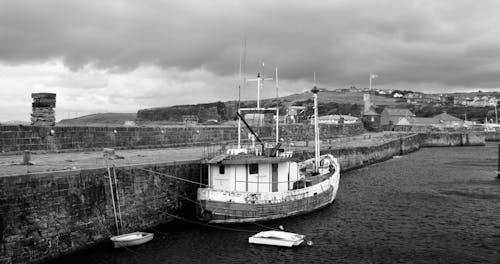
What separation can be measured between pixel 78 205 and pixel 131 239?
2369mm

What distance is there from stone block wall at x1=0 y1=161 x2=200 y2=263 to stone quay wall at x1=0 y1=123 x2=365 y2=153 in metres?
6.99

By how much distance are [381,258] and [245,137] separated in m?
28.6

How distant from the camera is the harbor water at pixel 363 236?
18.2 metres

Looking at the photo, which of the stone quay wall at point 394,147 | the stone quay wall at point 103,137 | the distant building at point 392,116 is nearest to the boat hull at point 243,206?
the stone quay wall at point 103,137

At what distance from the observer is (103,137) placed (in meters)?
29.0

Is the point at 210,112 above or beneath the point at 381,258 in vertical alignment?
above

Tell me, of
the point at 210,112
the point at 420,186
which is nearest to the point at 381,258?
the point at 420,186

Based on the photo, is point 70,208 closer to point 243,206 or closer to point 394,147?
point 243,206

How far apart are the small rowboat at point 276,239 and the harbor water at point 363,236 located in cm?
28

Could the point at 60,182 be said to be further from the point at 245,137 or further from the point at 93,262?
Result: the point at 245,137

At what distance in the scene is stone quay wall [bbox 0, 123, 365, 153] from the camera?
23525 mm

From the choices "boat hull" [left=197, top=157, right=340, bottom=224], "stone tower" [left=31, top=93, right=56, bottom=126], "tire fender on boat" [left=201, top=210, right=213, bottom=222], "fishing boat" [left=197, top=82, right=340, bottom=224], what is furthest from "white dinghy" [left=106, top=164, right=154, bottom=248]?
"stone tower" [left=31, top=93, right=56, bottom=126]

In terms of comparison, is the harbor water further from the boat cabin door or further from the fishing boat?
the boat cabin door

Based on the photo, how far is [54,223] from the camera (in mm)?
16297
